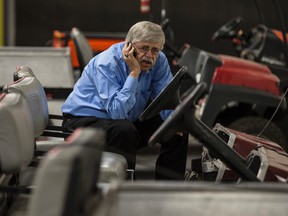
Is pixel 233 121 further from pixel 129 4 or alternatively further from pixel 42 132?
pixel 129 4

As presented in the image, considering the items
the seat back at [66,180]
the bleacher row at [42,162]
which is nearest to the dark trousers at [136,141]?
the bleacher row at [42,162]

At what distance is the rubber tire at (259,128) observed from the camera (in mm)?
5309

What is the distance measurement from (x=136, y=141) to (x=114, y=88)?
29 cm

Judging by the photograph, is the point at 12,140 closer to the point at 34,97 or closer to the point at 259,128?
the point at 34,97

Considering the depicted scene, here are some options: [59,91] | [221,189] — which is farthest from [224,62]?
[221,189]

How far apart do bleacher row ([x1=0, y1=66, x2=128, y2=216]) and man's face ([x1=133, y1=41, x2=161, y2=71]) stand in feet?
1.65

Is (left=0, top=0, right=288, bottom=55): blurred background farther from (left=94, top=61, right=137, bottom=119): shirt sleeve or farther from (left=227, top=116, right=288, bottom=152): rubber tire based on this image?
(left=94, top=61, right=137, bottom=119): shirt sleeve

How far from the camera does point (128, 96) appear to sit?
389 cm

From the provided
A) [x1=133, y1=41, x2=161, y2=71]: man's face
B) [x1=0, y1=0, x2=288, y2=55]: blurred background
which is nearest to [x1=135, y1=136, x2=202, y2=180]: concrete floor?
[x1=133, y1=41, x2=161, y2=71]: man's face

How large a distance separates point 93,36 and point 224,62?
299cm

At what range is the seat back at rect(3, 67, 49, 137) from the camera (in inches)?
146

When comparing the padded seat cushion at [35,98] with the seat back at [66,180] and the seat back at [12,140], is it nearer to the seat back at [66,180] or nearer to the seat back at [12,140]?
the seat back at [12,140]

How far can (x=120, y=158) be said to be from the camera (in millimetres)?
3723

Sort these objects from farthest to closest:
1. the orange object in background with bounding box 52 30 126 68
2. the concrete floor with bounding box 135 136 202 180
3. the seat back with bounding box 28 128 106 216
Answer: the orange object in background with bounding box 52 30 126 68 → the concrete floor with bounding box 135 136 202 180 → the seat back with bounding box 28 128 106 216
